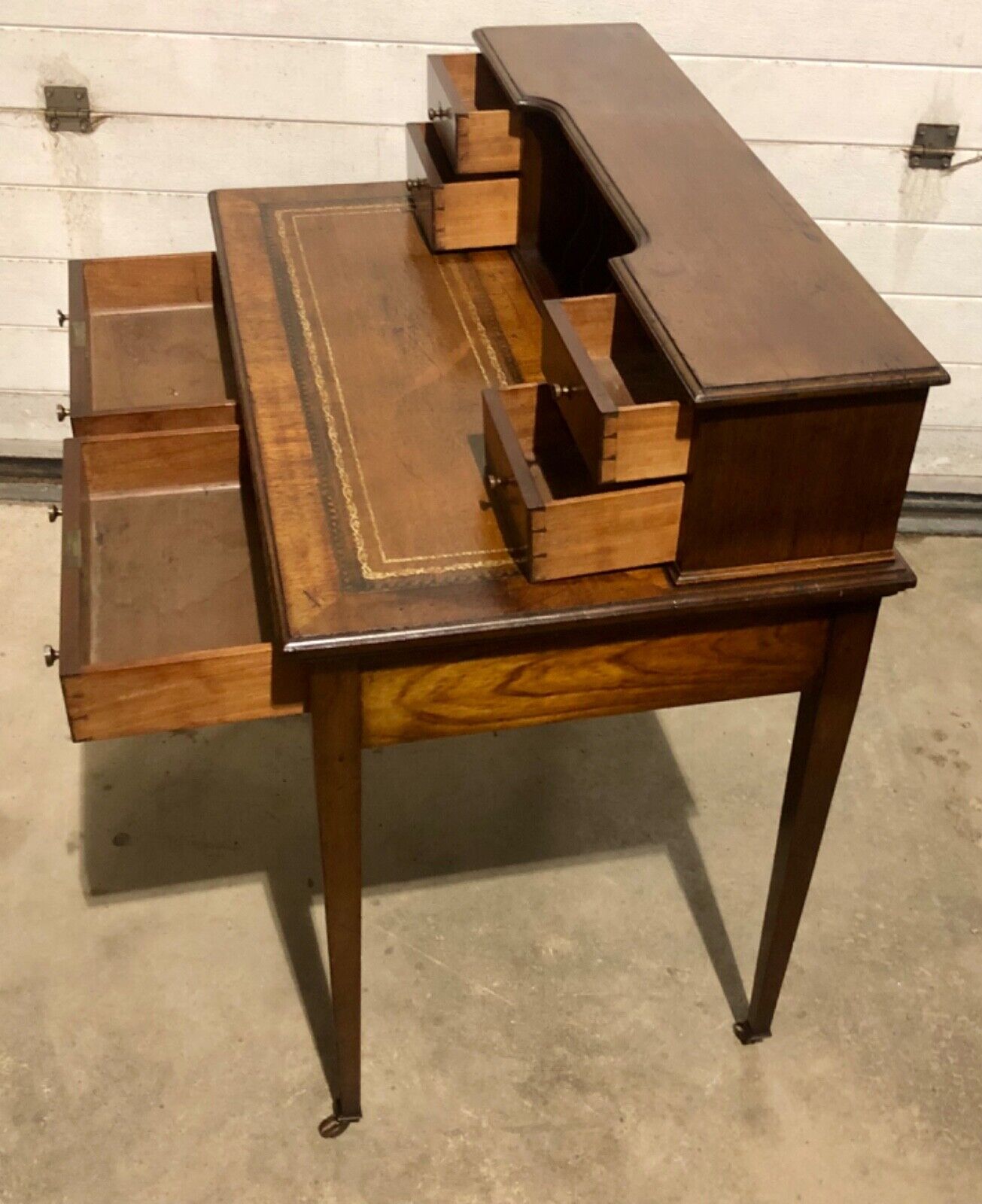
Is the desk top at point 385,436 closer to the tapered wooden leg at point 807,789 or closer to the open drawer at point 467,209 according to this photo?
the open drawer at point 467,209

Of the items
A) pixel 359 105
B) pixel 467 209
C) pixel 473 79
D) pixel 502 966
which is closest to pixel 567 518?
pixel 467 209

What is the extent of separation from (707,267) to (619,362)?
19 cm

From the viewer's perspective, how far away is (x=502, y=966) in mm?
2254

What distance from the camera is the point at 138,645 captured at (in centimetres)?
178

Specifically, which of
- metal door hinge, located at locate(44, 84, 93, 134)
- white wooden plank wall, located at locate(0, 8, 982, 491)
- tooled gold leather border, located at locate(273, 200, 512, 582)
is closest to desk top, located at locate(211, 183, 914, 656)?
tooled gold leather border, located at locate(273, 200, 512, 582)

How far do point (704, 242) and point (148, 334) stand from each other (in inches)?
42.2

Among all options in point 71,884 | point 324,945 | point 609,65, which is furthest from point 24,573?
point 609,65

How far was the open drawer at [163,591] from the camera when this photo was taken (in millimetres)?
1539

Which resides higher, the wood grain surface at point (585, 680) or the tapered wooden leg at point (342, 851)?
the wood grain surface at point (585, 680)

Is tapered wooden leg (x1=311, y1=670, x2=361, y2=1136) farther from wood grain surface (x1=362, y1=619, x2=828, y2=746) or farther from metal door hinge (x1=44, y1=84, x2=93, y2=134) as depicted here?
metal door hinge (x1=44, y1=84, x2=93, y2=134)

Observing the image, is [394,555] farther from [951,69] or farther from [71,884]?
[951,69]

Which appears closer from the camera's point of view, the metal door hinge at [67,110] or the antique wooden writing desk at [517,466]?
the antique wooden writing desk at [517,466]

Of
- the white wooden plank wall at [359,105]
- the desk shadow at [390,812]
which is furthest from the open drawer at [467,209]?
the desk shadow at [390,812]

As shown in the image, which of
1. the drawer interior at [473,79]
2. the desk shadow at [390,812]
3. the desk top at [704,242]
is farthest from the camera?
the desk shadow at [390,812]
